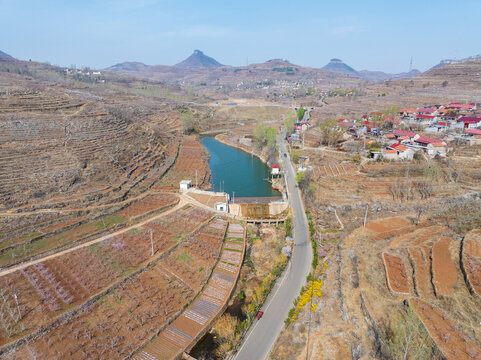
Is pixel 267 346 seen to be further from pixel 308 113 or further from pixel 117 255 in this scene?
pixel 308 113

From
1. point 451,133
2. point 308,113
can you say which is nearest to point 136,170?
point 451,133

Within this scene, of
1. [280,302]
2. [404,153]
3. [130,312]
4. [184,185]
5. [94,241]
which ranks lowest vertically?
[280,302]

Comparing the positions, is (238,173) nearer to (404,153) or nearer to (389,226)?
(404,153)

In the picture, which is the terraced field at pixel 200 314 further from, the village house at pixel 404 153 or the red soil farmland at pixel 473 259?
the village house at pixel 404 153

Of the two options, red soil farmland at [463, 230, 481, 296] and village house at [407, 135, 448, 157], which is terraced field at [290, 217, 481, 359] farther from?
village house at [407, 135, 448, 157]

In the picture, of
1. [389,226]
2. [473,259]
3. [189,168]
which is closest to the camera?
[473,259]

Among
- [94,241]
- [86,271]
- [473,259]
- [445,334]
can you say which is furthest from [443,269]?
[94,241]
